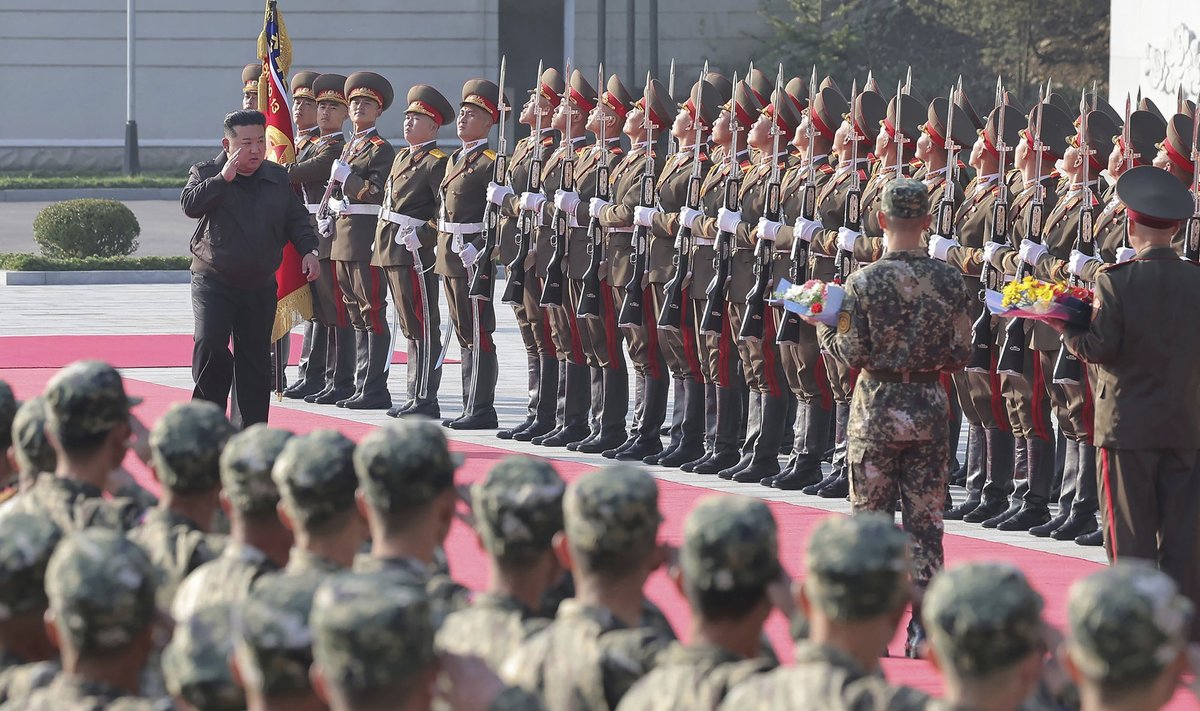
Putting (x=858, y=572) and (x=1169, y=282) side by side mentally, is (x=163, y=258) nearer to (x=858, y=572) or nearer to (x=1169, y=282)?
(x=1169, y=282)

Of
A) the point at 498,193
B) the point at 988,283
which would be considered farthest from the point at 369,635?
the point at 498,193

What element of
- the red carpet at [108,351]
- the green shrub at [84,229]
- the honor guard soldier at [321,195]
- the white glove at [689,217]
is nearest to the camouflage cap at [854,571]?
the white glove at [689,217]

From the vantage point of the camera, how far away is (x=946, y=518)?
991cm

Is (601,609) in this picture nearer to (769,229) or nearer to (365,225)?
(769,229)

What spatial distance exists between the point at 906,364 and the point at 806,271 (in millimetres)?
3417

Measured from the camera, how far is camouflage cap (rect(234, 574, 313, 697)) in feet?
11.0

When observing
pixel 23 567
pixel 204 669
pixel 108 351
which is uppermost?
pixel 23 567

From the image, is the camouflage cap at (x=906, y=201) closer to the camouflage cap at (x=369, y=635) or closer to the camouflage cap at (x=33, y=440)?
the camouflage cap at (x=33, y=440)

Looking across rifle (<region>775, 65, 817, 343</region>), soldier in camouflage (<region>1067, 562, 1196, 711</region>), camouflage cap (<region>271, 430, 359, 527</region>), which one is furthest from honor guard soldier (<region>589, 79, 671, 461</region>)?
soldier in camouflage (<region>1067, 562, 1196, 711</region>)

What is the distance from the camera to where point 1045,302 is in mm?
7465

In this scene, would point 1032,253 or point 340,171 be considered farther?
point 340,171

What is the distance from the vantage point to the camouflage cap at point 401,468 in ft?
14.0

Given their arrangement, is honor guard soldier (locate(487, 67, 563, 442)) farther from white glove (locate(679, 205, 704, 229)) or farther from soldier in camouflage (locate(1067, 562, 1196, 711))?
soldier in camouflage (locate(1067, 562, 1196, 711))

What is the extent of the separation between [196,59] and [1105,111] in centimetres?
2863
